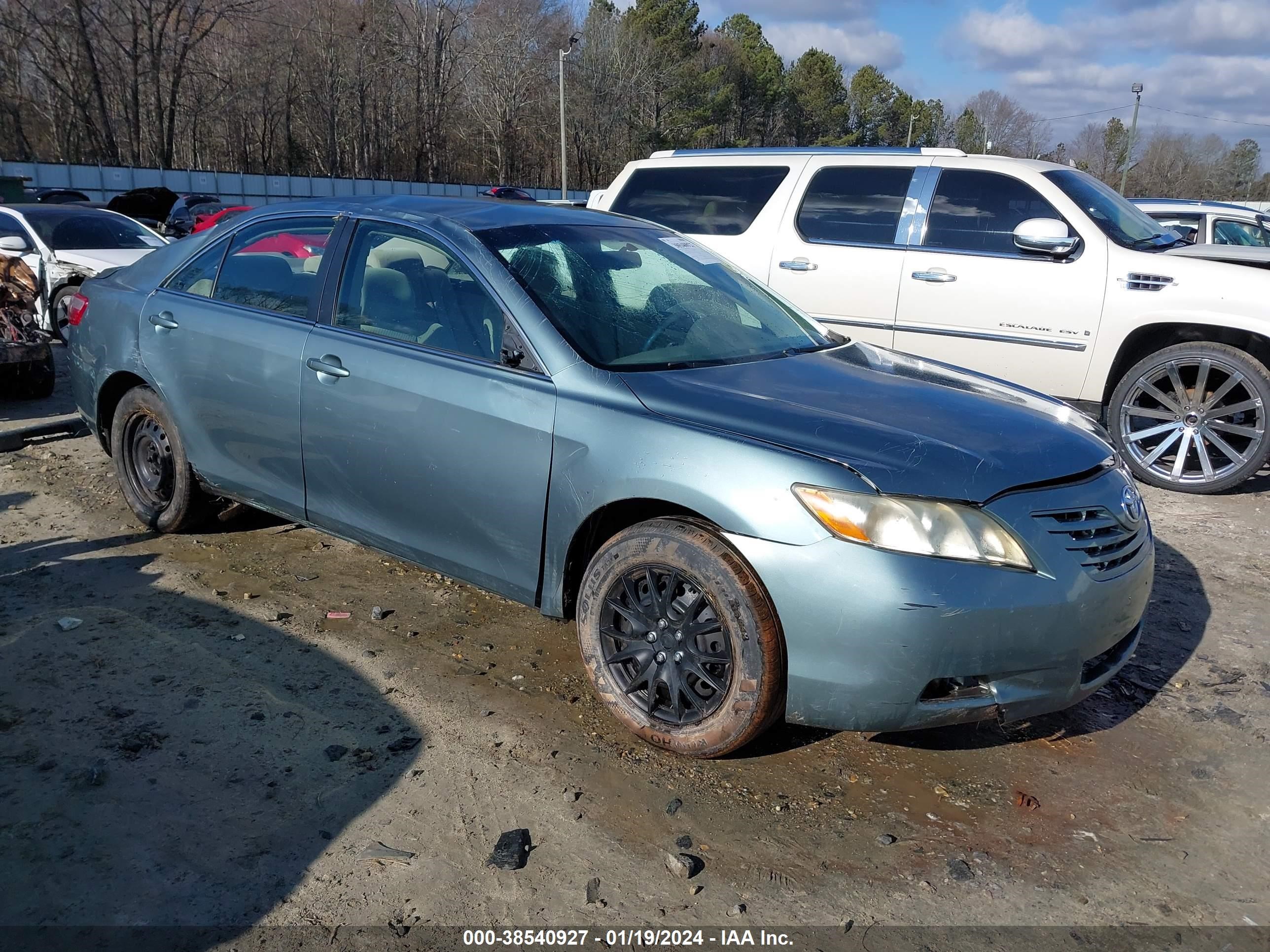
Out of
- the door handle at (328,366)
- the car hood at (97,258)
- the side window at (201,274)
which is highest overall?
the side window at (201,274)

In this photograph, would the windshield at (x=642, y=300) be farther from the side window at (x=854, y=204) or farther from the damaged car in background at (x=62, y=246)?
the damaged car in background at (x=62, y=246)

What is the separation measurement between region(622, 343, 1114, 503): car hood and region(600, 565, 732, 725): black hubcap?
540 mm

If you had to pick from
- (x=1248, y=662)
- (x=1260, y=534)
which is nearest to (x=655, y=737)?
(x=1248, y=662)

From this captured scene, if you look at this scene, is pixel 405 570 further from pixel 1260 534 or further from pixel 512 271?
pixel 1260 534

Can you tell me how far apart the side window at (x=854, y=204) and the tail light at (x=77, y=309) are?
4.56 m

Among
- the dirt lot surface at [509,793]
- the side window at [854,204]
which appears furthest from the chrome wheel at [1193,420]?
the dirt lot surface at [509,793]

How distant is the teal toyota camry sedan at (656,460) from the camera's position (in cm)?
280

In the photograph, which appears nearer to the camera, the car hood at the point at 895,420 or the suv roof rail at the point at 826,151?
the car hood at the point at 895,420

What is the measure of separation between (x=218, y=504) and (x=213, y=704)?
1.80 meters

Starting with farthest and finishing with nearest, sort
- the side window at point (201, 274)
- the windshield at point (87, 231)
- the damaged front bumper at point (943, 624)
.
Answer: the windshield at point (87, 231), the side window at point (201, 274), the damaged front bumper at point (943, 624)

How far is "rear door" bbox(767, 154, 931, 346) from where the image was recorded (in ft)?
22.1

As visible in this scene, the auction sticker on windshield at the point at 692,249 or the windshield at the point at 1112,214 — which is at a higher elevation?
the windshield at the point at 1112,214

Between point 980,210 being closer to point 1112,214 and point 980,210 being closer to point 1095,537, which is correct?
point 1112,214

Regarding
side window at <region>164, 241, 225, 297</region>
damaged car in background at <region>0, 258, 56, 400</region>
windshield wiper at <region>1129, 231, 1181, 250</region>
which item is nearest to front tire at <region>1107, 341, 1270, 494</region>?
windshield wiper at <region>1129, 231, 1181, 250</region>
